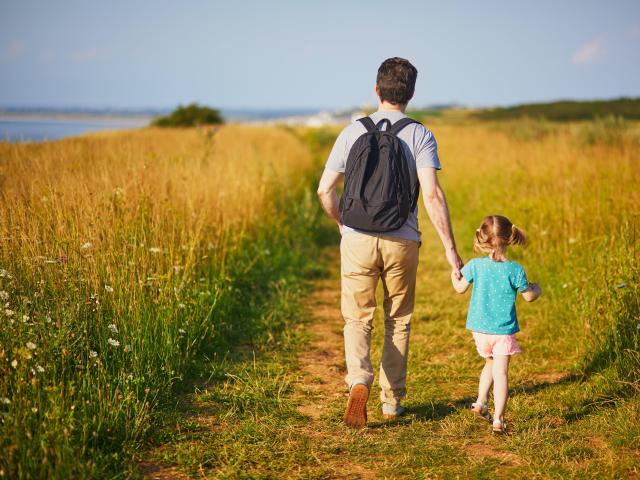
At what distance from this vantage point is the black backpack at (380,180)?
3.85 m

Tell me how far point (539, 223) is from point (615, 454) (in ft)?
16.8

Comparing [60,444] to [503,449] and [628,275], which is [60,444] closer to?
[503,449]

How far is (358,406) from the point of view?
4.06 m

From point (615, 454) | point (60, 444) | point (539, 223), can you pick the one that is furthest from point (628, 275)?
point (60, 444)

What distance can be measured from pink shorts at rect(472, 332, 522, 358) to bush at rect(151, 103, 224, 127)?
29074mm

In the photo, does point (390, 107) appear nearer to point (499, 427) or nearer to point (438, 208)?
point (438, 208)

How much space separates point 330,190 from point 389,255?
579mm

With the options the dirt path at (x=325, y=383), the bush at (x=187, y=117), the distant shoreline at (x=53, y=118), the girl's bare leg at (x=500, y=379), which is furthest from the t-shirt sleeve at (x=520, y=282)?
the bush at (x=187, y=117)

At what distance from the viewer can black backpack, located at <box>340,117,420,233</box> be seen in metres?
3.85

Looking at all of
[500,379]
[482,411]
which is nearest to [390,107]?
[500,379]

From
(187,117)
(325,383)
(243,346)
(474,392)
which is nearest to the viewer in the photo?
(474,392)

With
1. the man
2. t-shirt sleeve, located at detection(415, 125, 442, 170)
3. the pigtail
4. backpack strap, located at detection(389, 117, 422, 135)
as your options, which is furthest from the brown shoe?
backpack strap, located at detection(389, 117, 422, 135)

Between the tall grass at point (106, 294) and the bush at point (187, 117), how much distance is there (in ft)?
77.4

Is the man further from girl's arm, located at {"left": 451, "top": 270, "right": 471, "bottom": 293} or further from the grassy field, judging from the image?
the grassy field
